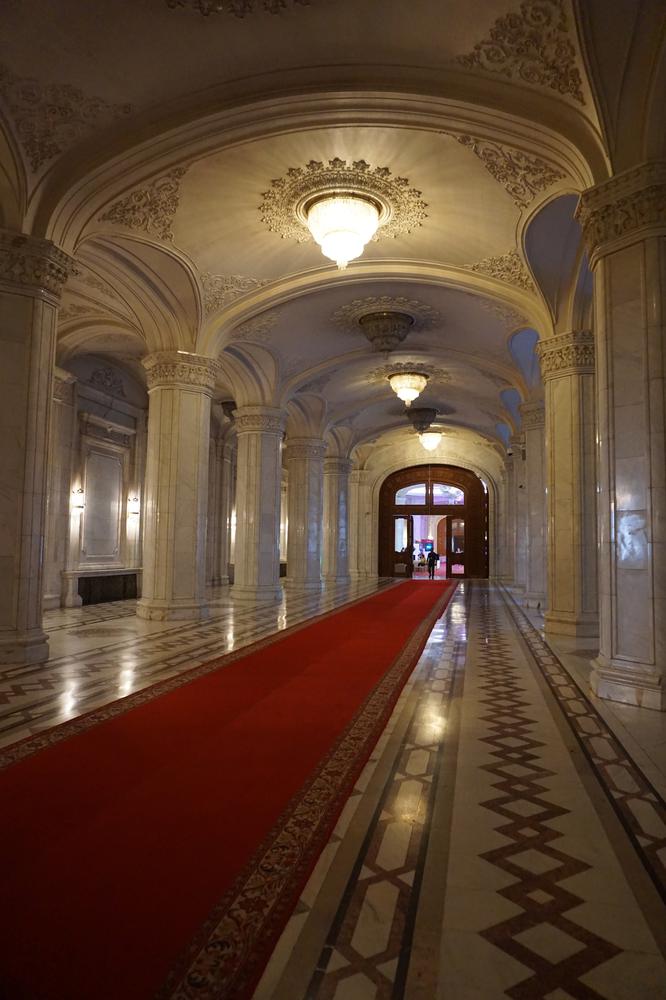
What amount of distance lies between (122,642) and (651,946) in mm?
5963

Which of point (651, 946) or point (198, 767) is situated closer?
point (651, 946)

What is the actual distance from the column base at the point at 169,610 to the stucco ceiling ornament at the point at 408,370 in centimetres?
674

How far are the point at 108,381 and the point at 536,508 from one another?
27.0ft

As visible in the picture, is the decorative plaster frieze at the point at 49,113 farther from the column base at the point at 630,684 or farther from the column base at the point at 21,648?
the column base at the point at 630,684

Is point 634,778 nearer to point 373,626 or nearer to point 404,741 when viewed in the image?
point 404,741

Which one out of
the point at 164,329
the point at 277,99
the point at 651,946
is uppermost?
the point at 277,99

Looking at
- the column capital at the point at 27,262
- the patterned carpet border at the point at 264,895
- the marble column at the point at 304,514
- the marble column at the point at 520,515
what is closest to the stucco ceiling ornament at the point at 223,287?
the column capital at the point at 27,262

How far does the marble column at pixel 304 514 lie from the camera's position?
1515 cm

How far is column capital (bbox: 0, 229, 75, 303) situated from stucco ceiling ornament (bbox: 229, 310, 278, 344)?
3.92 m

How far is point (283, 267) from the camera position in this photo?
8.34 metres

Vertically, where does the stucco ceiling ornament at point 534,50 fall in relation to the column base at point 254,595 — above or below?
above

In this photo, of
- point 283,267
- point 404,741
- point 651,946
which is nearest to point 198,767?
point 404,741

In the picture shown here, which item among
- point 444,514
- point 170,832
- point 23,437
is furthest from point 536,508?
point 444,514

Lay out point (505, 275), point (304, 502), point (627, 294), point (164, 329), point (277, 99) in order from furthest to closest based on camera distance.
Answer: point (304, 502), point (164, 329), point (505, 275), point (277, 99), point (627, 294)
